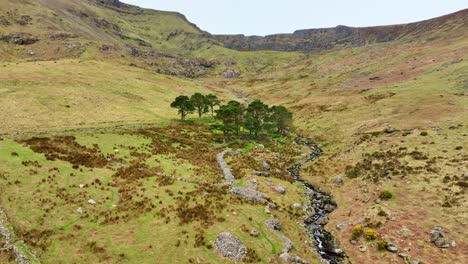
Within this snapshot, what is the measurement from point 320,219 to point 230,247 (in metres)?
17.0

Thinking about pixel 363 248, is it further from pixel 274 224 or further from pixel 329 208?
pixel 329 208

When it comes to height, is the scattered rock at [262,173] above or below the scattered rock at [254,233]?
below

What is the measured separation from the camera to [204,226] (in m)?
33.2

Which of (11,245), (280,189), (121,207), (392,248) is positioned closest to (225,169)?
(280,189)

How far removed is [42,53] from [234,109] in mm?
170542

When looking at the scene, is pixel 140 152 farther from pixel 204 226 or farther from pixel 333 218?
pixel 333 218

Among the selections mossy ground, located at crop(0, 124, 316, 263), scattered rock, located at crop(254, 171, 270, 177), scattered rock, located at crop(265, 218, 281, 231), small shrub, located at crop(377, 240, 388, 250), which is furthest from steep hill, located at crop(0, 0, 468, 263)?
scattered rock, located at crop(254, 171, 270, 177)

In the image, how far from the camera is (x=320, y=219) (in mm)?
42531

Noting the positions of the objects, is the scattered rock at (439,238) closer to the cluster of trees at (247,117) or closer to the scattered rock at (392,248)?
the scattered rock at (392,248)

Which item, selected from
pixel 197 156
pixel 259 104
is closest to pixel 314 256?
pixel 197 156

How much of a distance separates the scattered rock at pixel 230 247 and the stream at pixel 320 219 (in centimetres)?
943

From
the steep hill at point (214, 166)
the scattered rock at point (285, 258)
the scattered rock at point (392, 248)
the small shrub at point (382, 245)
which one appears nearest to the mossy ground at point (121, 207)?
the steep hill at point (214, 166)

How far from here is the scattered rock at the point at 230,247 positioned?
29.6 m

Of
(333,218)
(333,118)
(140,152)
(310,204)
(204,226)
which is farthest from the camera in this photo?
(333,118)
